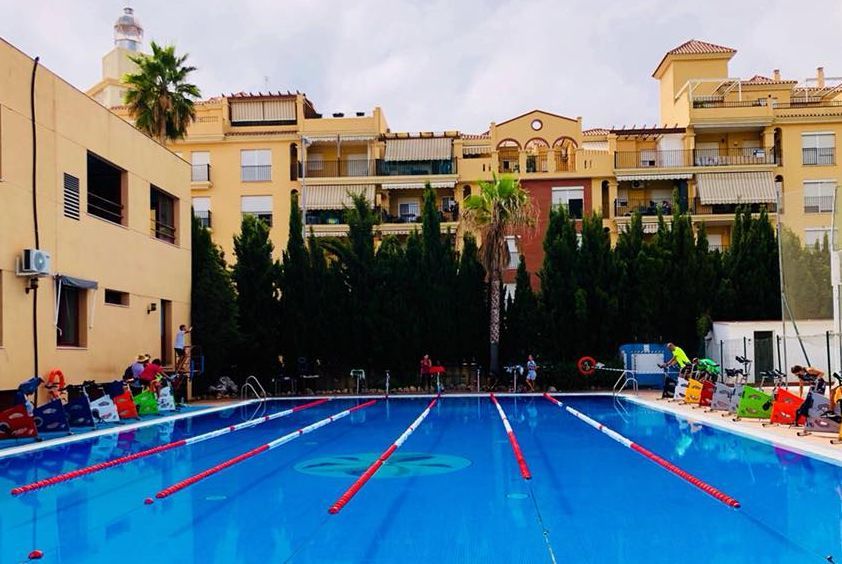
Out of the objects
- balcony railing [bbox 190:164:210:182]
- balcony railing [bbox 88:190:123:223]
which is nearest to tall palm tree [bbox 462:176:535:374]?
balcony railing [bbox 88:190:123:223]

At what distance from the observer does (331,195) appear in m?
42.6

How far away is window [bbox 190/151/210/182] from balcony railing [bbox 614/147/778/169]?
20.5 m

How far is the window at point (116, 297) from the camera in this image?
21.7 metres

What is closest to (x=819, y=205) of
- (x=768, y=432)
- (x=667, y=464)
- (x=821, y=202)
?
(x=821, y=202)

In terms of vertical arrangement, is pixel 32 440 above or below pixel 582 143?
below

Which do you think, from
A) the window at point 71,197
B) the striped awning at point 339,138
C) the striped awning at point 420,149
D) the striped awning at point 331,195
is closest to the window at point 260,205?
the striped awning at point 331,195

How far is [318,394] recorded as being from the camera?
29.5m

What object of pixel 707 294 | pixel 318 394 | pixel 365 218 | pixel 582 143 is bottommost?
pixel 318 394

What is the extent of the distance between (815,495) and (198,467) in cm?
825

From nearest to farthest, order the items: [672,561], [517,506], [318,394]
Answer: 1. [672,561]
2. [517,506]
3. [318,394]

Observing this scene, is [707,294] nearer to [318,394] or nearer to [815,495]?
[318,394]

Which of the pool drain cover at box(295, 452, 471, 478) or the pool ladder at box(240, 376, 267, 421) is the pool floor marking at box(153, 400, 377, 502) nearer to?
the pool drain cover at box(295, 452, 471, 478)

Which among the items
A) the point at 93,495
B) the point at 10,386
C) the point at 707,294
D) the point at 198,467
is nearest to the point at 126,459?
the point at 198,467

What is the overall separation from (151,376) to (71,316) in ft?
8.14
